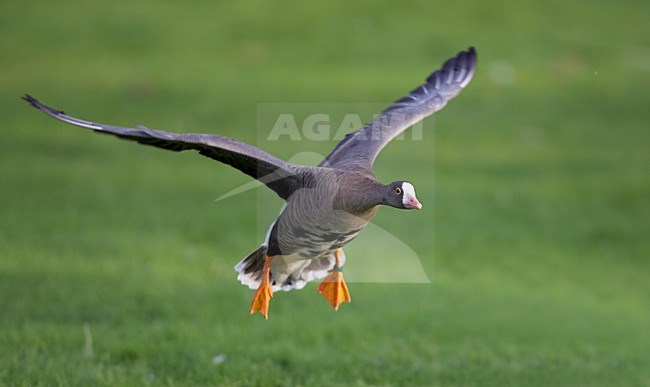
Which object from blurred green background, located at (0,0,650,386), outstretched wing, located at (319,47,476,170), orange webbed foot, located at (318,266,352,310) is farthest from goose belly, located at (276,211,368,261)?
blurred green background, located at (0,0,650,386)

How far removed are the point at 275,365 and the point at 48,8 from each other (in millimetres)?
16446

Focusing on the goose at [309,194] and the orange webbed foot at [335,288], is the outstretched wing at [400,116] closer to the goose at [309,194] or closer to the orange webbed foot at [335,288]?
the goose at [309,194]

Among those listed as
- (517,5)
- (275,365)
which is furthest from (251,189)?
(517,5)

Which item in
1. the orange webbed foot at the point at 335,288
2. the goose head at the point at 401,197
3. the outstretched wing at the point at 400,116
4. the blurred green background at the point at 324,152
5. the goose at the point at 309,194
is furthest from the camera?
the blurred green background at the point at 324,152

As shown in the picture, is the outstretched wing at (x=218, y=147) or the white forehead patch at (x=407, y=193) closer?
the outstretched wing at (x=218, y=147)

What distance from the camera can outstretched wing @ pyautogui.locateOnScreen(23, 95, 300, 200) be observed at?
566 centimetres

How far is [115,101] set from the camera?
17.6m

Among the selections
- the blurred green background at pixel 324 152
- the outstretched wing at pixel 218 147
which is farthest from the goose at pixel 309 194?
the blurred green background at pixel 324 152

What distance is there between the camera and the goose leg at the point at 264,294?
7.05 metres

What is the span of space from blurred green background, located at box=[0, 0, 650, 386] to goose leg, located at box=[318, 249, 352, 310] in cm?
61

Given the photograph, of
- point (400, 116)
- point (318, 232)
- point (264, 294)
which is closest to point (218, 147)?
point (318, 232)

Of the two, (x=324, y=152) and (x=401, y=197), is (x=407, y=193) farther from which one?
(x=324, y=152)

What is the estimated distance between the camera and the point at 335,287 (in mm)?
7586

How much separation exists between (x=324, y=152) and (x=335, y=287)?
8555mm
